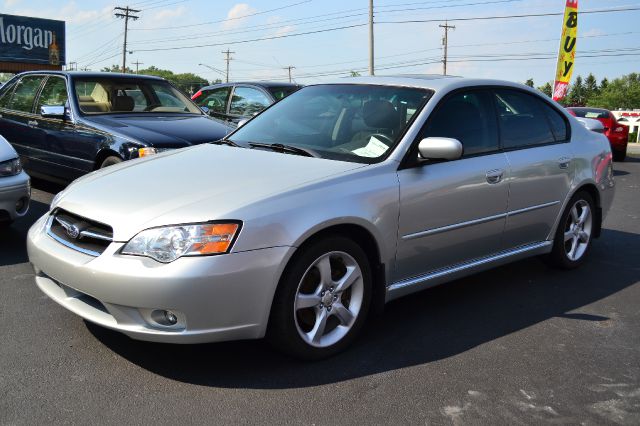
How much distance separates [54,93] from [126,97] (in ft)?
2.76

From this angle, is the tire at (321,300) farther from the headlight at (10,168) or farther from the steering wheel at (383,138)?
the headlight at (10,168)

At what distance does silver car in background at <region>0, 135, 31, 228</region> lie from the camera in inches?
206

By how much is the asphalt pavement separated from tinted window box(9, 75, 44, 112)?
408 cm

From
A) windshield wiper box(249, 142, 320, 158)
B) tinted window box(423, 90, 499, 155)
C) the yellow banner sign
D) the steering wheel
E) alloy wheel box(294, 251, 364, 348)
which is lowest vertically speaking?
alloy wheel box(294, 251, 364, 348)

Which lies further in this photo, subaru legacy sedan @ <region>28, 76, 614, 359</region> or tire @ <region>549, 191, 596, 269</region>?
tire @ <region>549, 191, 596, 269</region>

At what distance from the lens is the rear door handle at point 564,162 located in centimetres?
482

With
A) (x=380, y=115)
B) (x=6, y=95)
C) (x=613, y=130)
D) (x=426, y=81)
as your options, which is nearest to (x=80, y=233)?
(x=380, y=115)

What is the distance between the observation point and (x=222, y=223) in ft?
9.73

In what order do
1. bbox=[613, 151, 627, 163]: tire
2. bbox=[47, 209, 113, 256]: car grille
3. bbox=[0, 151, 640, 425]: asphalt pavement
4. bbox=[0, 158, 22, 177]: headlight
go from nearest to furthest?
bbox=[0, 151, 640, 425]: asphalt pavement → bbox=[47, 209, 113, 256]: car grille → bbox=[0, 158, 22, 177]: headlight → bbox=[613, 151, 627, 163]: tire

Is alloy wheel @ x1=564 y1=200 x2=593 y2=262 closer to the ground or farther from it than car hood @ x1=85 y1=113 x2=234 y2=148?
closer to the ground

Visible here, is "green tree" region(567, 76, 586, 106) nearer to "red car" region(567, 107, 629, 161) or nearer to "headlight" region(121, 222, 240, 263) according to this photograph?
"red car" region(567, 107, 629, 161)

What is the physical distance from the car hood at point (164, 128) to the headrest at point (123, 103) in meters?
0.23

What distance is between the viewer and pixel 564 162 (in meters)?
4.86

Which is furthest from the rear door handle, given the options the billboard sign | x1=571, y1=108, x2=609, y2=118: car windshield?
the billboard sign
